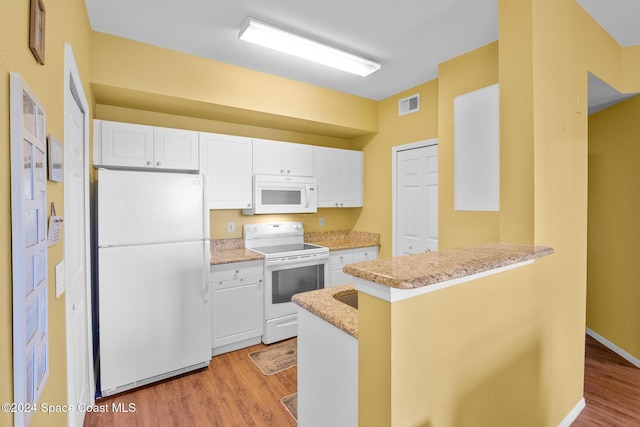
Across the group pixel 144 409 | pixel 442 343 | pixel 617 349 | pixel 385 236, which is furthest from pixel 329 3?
pixel 617 349

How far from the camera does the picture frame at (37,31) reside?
83 cm

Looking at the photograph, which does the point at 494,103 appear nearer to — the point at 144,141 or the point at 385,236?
the point at 385,236

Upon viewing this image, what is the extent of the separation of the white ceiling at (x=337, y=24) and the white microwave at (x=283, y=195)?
3.95 ft

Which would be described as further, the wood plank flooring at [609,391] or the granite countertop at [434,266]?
the wood plank flooring at [609,391]

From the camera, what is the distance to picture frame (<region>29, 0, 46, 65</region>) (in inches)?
32.7

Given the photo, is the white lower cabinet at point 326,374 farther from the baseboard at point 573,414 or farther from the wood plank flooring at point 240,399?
the baseboard at point 573,414

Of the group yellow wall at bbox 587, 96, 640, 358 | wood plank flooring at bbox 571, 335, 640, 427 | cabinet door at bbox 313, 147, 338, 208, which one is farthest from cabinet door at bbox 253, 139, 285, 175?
yellow wall at bbox 587, 96, 640, 358

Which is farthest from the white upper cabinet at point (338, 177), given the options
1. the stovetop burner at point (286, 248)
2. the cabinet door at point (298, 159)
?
the stovetop burner at point (286, 248)

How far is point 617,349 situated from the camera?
2984mm

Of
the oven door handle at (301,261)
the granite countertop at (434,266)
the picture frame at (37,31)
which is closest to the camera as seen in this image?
the picture frame at (37,31)

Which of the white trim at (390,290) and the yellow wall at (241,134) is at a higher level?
the yellow wall at (241,134)

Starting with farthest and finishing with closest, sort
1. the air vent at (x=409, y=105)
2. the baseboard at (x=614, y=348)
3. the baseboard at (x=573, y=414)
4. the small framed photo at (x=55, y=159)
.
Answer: the air vent at (x=409, y=105), the baseboard at (x=614, y=348), the baseboard at (x=573, y=414), the small framed photo at (x=55, y=159)

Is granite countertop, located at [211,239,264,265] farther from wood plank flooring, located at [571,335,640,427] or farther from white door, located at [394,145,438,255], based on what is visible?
wood plank flooring, located at [571,335,640,427]

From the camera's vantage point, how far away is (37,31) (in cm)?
87
